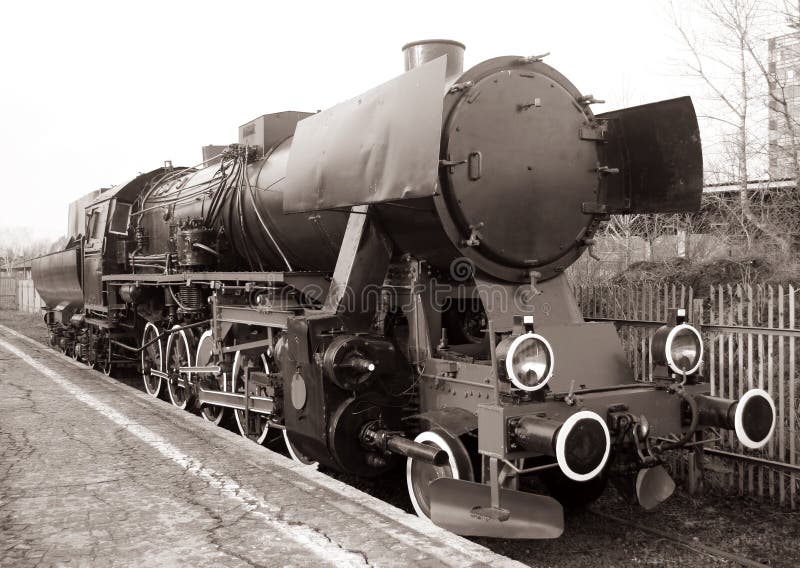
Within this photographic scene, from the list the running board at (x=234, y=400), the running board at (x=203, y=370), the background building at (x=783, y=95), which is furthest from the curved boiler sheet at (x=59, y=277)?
the background building at (x=783, y=95)

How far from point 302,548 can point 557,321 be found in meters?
2.30

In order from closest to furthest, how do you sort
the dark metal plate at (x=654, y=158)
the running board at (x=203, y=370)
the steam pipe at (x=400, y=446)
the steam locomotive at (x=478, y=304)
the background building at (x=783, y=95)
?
the steam locomotive at (x=478, y=304)
the steam pipe at (x=400, y=446)
the dark metal plate at (x=654, y=158)
the running board at (x=203, y=370)
the background building at (x=783, y=95)

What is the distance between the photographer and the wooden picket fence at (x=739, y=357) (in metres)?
5.21

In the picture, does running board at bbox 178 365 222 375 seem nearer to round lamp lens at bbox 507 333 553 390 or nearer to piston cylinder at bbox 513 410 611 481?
round lamp lens at bbox 507 333 553 390

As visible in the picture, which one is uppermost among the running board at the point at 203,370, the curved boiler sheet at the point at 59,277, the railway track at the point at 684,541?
the curved boiler sheet at the point at 59,277

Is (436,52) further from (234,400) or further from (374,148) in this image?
(234,400)

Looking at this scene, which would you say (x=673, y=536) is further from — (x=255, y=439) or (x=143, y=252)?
(x=143, y=252)

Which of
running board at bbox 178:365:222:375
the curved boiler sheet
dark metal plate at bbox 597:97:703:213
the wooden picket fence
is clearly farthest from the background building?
the curved boiler sheet

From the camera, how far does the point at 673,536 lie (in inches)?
180

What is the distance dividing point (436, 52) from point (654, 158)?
1757 millimetres

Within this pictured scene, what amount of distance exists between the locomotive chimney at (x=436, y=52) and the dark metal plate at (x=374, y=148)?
0.73 m

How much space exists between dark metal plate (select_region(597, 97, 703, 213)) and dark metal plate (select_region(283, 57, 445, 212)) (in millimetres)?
1702

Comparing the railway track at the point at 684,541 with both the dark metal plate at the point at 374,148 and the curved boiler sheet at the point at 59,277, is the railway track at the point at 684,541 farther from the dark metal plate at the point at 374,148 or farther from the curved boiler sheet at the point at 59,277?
the curved boiler sheet at the point at 59,277

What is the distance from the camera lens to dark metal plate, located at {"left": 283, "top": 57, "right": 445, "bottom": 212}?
387cm
